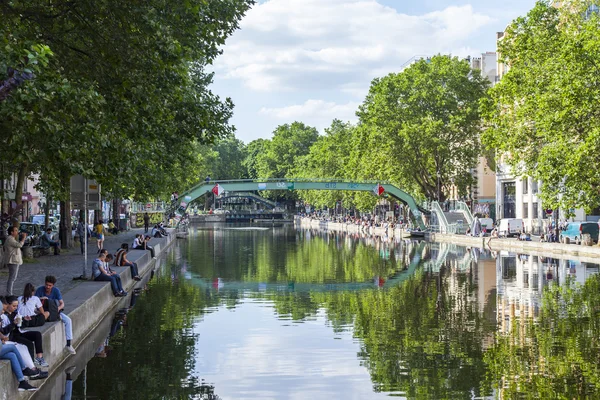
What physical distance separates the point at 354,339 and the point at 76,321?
5514mm

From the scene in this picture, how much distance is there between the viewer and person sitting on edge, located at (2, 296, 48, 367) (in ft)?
42.7

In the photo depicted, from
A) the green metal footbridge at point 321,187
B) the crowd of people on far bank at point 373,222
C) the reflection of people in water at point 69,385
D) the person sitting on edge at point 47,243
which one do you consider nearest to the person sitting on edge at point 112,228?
the green metal footbridge at point 321,187

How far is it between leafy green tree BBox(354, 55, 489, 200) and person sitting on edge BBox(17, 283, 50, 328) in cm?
6060

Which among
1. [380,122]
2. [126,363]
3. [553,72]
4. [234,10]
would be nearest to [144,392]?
[126,363]

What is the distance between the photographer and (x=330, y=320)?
→ 21.4 metres

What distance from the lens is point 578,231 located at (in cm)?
5450

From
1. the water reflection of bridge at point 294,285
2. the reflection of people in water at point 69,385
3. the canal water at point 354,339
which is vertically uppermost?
the water reflection of bridge at point 294,285

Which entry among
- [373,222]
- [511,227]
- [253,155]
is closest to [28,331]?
[511,227]

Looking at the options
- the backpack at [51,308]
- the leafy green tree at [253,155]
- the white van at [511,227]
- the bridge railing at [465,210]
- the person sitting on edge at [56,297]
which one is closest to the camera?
the backpack at [51,308]

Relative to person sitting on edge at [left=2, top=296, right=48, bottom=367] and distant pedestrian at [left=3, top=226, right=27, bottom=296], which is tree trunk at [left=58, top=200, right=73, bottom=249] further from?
person sitting on edge at [left=2, top=296, right=48, bottom=367]

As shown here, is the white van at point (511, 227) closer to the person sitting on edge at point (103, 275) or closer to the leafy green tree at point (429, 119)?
the leafy green tree at point (429, 119)

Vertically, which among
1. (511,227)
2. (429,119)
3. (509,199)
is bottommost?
(511,227)

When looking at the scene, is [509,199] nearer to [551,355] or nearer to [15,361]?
[551,355]

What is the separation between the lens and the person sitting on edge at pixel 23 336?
1302 centimetres
